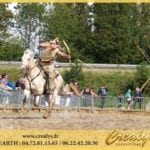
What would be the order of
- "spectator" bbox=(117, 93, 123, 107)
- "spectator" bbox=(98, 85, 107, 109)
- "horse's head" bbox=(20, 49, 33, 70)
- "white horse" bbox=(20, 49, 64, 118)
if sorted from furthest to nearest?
"spectator" bbox=(117, 93, 123, 107) < "spectator" bbox=(98, 85, 107, 109) < "white horse" bbox=(20, 49, 64, 118) < "horse's head" bbox=(20, 49, 33, 70)

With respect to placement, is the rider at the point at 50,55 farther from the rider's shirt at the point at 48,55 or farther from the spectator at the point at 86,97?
the spectator at the point at 86,97

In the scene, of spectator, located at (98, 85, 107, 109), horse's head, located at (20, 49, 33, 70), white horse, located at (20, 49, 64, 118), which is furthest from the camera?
spectator, located at (98, 85, 107, 109)

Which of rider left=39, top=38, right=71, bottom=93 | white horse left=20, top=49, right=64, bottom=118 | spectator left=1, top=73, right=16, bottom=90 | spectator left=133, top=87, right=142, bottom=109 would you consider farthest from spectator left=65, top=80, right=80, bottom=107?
rider left=39, top=38, right=71, bottom=93

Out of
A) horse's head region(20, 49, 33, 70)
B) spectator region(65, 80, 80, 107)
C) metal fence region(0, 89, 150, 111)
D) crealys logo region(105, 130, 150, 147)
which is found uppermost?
horse's head region(20, 49, 33, 70)

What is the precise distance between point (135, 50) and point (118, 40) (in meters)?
2.52

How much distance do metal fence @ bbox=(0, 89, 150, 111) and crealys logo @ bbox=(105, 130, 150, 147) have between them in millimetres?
10496

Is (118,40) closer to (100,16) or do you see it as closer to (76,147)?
(100,16)

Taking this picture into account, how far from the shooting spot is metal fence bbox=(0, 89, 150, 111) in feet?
81.6

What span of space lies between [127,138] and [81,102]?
535 inches

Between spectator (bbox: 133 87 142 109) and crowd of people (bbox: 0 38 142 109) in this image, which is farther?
spectator (bbox: 133 87 142 109)

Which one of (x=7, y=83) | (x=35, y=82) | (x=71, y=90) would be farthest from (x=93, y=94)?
(x=35, y=82)

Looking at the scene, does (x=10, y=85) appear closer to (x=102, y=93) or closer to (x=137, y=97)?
(x=102, y=93)

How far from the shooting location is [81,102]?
26969 millimetres

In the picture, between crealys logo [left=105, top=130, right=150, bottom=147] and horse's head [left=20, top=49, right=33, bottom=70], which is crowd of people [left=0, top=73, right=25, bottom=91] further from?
crealys logo [left=105, top=130, right=150, bottom=147]
